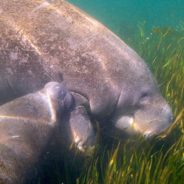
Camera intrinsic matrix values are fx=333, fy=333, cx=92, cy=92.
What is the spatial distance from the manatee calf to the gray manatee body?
450 millimetres

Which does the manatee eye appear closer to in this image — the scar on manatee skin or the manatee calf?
the manatee calf

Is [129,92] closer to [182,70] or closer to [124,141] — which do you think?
[124,141]

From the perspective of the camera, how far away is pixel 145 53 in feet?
44.0

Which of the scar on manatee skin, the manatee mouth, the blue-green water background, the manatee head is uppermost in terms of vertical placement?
the scar on manatee skin

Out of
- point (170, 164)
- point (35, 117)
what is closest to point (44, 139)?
point (35, 117)

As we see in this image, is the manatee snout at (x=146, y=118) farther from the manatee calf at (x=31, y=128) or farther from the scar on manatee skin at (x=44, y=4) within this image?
the scar on manatee skin at (x=44, y=4)

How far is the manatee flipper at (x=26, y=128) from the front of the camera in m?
3.63

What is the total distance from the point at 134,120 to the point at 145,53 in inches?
321

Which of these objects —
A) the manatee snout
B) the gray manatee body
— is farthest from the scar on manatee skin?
the manatee snout

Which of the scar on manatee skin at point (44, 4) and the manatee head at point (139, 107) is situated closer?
the manatee head at point (139, 107)

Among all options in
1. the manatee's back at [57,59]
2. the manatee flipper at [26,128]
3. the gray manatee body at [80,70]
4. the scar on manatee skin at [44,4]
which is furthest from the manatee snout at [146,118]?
the scar on manatee skin at [44,4]

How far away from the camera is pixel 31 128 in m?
4.39

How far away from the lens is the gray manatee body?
557 centimetres

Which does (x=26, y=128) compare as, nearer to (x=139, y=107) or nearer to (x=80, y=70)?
(x=80, y=70)
